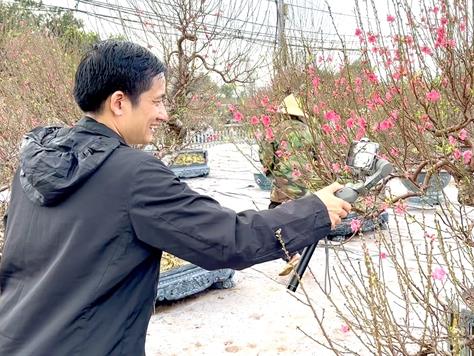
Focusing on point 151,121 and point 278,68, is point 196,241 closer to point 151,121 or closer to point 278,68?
point 151,121

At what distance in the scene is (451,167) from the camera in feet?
7.02

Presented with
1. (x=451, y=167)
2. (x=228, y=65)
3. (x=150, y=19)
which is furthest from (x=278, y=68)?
(x=451, y=167)

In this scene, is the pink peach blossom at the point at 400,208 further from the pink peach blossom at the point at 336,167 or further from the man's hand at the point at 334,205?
the man's hand at the point at 334,205

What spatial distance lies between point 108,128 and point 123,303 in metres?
0.42

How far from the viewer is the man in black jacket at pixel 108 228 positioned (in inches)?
43.4

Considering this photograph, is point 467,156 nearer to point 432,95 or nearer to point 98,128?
point 432,95

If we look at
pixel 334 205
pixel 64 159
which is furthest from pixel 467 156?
pixel 64 159

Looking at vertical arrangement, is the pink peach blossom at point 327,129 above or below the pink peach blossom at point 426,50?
below

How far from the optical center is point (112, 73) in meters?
1.19

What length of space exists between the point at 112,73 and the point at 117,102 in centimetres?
7

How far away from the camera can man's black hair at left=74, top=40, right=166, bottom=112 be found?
1195 millimetres

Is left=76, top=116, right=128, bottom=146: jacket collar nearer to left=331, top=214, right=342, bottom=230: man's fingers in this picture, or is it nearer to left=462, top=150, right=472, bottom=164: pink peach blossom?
left=331, top=214, right=342, bottom=230: man's fingers

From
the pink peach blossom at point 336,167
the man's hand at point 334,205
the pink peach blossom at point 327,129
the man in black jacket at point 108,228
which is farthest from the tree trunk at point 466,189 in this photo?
the man in black jacket at point 108,228

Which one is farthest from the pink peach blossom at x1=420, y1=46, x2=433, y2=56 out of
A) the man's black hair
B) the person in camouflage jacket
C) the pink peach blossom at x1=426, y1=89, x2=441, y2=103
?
the man's black hair
